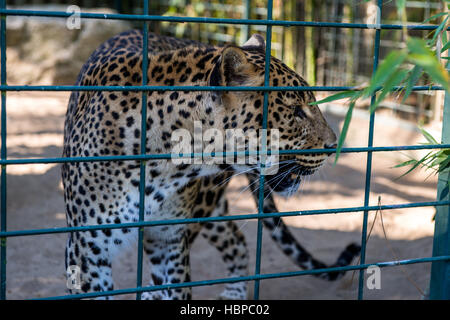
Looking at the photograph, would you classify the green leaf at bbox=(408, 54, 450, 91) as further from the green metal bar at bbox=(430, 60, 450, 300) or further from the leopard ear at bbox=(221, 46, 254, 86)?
the green metal bar at bbox=(430, 60, 450, 300)

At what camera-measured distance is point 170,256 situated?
124 inches

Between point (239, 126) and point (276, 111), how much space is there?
182 mm

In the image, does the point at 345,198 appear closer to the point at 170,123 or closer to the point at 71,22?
the point at 170,123

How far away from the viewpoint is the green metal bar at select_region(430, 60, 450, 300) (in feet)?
8.29

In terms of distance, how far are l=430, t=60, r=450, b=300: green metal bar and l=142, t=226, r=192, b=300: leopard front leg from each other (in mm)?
1242

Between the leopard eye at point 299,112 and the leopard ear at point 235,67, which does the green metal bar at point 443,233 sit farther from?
the leopard ear at point 235,67

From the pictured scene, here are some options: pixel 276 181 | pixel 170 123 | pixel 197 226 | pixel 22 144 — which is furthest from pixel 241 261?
pixel 22 144

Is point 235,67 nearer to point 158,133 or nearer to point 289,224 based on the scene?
point 158,133

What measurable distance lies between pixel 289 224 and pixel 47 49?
5174mm

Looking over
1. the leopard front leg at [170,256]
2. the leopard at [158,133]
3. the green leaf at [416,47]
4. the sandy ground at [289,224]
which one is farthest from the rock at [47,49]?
the green leaf at [416,47]

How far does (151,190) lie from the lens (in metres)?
2.71

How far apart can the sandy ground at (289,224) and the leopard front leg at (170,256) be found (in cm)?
50

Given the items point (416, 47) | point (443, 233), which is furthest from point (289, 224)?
point (416, 47)

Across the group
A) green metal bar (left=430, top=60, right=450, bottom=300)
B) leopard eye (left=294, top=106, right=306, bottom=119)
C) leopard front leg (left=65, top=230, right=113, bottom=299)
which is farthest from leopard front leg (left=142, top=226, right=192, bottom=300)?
green metal bar (left=430, top=60, right=450, bottom=300)
